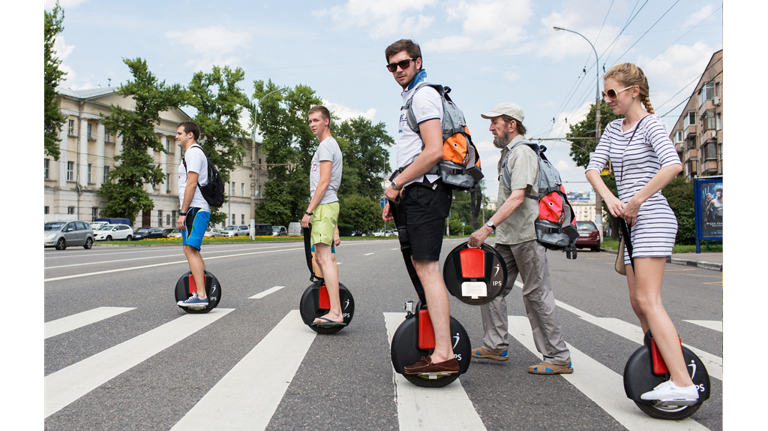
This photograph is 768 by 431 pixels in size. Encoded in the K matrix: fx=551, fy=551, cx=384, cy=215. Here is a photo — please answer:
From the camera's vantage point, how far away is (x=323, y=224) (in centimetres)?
484

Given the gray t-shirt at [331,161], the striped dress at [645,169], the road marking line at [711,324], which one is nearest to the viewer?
the striped dress at [645,169]

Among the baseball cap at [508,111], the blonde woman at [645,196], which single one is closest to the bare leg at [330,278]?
the baseball cap at [508,111]

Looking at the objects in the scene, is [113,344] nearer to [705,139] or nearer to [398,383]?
[398,383]

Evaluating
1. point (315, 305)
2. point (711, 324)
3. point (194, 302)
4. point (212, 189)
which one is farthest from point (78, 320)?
point (711, 324)

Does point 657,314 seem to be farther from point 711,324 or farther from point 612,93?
point 711,324

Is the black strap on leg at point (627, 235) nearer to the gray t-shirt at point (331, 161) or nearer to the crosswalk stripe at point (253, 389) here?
the crosswalk stripe at point (253, 389)

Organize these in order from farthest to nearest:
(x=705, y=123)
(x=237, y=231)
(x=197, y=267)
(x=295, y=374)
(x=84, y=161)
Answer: (x=237, y=231) < (x=705, y=123) < (x=84, y=161) < (x=197, y=267) < (x=295, y=374)

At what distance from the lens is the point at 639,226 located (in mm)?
2793

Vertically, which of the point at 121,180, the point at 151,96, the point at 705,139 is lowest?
the point at 121,180

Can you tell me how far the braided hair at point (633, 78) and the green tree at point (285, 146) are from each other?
167ft

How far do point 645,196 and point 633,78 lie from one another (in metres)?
→ 0.66

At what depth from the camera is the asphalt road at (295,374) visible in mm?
2691

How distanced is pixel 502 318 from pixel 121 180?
51423mm
